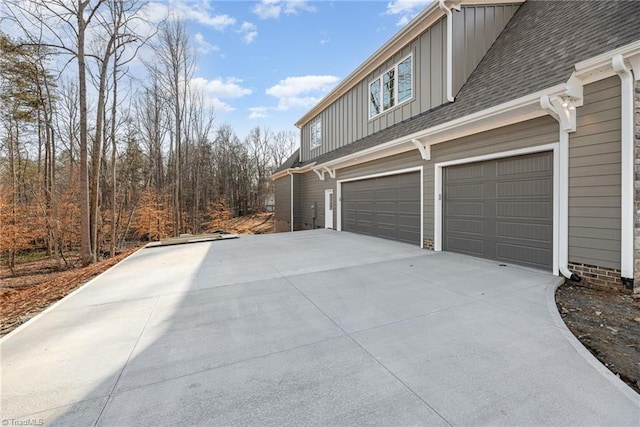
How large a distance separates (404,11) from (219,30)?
23.0 ft

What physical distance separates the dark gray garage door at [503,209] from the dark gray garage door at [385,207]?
107 centimetres

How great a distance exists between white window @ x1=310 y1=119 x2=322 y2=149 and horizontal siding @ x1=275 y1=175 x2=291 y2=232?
2.34m

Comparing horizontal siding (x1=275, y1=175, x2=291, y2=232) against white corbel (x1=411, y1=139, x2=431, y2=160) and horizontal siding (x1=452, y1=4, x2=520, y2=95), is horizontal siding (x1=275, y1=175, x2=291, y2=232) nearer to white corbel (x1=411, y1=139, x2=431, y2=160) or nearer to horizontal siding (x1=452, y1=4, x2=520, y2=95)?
white corbel (x1=411, y1=139, x2=431, y2=160)

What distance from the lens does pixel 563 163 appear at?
14.6 feet

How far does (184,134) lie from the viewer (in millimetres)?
18406

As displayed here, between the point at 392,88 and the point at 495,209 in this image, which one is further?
the point at 392,88

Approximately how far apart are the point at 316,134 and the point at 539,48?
1031 centimetres

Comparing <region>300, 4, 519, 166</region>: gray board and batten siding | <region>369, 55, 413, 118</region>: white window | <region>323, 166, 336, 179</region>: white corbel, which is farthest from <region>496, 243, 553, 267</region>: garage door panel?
<region>323, 166, 336, 179</region>: white corbel

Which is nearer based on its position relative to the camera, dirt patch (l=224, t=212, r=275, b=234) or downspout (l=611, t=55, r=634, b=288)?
downspout (l=611, t=55, r=634, b=288)

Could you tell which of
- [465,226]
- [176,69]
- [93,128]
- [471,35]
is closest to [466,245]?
[465,226]

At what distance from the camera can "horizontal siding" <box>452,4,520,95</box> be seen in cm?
689

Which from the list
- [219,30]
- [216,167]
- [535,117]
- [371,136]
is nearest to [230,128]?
[216,167]

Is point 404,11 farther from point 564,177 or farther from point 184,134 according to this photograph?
point 184,134

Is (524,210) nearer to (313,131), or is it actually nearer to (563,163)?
(563,163)
